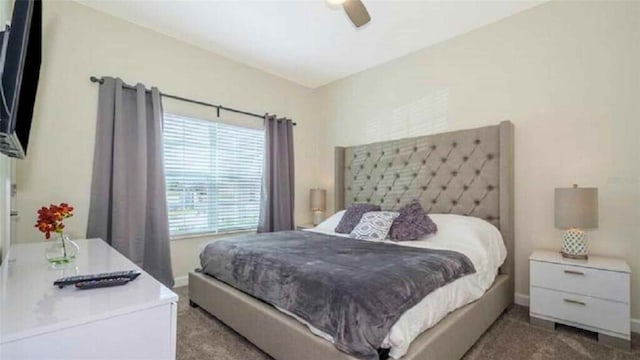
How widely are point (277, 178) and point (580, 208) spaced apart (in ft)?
9.90

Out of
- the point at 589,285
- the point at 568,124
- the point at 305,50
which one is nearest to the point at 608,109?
the point at 568,124

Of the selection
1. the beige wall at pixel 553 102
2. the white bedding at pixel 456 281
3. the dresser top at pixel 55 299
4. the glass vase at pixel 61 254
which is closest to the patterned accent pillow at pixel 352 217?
the white bedding at pixel 456 281

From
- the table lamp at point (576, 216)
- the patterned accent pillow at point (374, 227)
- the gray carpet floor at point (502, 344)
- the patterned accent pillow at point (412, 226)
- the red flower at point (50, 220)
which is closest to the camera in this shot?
the red flower at point (50, 220)

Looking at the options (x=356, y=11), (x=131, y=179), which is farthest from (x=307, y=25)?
(x=131, y=179)

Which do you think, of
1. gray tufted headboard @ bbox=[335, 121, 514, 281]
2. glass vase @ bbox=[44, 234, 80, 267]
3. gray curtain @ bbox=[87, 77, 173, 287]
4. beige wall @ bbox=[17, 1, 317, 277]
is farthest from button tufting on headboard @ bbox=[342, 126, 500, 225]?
glass vase @ bbox=[44, 234, 80, 267]

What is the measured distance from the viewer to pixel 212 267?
2.42 meters

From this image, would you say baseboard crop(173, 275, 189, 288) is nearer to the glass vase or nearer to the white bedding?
the white bedding

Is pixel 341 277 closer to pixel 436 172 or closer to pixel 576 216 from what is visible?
pixel 576 216

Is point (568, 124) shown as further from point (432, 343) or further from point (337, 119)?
point (337, 119)

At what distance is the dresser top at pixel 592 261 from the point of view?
6.62 feet

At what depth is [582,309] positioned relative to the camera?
2.09m

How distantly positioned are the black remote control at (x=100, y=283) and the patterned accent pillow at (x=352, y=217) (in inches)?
86.9

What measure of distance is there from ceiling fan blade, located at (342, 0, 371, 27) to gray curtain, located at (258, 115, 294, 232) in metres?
2.07

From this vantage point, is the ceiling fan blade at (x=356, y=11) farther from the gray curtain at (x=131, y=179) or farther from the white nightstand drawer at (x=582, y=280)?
the white nightstand drawer at (x=582, y=280)
